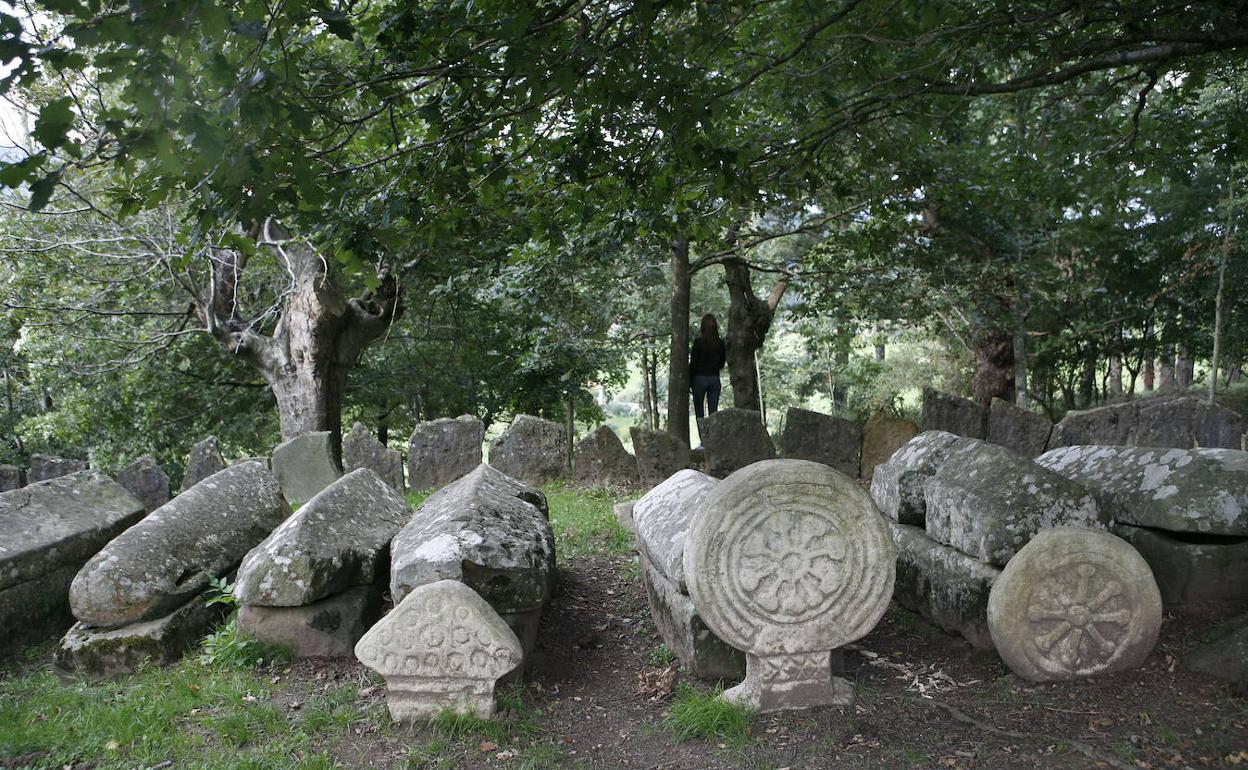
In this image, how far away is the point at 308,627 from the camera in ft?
17.7

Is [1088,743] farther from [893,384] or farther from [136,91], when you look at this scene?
[893,384]

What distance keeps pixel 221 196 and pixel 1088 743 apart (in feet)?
15.2

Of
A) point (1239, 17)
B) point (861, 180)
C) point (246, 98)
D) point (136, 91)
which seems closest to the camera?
point (136, 91)

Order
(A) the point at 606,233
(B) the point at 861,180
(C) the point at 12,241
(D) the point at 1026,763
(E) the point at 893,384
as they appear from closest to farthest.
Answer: (D) the point at 1026,763, (A) the point at 606,233, (B) the point at 861,180, (C) the point at 12,241, (E) the point at 893,384

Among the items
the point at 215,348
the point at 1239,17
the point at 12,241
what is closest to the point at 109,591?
the point at 1239,17

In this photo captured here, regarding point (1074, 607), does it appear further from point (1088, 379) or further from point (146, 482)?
point (1088, 379)

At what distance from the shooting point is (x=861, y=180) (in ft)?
33.7

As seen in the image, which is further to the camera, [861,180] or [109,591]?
[861,180]

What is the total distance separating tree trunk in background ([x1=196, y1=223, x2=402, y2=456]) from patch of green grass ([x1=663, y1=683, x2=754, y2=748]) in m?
8.33

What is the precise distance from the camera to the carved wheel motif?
14.4 ft

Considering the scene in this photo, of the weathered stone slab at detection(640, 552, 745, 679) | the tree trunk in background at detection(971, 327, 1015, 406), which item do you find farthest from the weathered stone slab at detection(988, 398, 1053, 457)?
the weathered stone slab at detection(640, 552, 745, 679)

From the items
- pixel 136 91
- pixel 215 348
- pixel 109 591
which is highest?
pixel 136 91

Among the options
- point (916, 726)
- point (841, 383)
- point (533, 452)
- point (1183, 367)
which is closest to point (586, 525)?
point (533, 452)

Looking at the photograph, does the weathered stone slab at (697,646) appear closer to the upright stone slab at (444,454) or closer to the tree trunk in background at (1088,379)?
the upright stone slab at (444,454)
